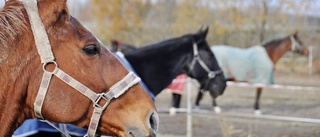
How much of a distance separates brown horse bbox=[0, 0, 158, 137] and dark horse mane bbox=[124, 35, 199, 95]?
2.24 metres

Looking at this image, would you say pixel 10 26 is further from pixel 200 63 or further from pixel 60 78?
pixel 200 63

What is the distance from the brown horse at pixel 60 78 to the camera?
5.73ft

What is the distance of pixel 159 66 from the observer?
4336 mm

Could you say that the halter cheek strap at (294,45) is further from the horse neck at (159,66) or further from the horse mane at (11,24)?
the horse mane at (11,24)

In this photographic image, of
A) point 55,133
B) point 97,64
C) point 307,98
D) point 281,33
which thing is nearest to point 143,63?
point 55,133

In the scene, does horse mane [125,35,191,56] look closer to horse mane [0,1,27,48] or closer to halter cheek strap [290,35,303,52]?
horse mane [0,1,27,48]

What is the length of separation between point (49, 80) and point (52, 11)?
10.9 inches

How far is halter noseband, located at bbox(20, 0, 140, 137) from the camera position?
1.74m

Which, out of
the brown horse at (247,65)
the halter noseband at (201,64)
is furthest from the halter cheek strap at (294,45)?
the halter noseband at (201,64)

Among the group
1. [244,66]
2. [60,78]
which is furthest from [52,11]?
[244,66]

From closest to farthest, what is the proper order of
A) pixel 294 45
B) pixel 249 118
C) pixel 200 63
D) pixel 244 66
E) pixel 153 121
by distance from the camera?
pixel 153 121 → pixel 200 63 → pixel 249 118 → pixel 244 66 → pixel 294 45

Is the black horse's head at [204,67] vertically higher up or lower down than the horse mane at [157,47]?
lower down

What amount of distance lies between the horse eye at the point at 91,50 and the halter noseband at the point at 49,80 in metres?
0.13

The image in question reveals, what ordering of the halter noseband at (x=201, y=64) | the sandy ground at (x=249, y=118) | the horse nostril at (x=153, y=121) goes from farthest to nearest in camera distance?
the sandy ground at (x=249, y=118), the halter noseband at (x=201, y=64), the horse nostril at (x=153, y=121)
